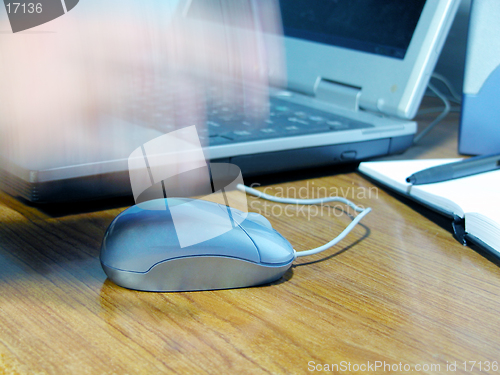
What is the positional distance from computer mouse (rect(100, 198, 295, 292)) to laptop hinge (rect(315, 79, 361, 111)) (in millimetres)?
407

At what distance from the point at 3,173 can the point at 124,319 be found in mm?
207

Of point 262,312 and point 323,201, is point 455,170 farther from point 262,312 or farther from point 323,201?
point 262,312

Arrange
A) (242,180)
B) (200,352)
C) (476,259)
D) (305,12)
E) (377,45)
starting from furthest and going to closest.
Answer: (305,12)
(377,45)
(242,180)
(476,259)
(200,352)

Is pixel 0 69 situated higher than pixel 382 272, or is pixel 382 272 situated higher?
pixel 0 69

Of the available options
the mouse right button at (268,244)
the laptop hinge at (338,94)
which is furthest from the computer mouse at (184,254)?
the laptop hinge at (338,94)

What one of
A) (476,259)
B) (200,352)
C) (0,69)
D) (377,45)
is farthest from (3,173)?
(377,45)

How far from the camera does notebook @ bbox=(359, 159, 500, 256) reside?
37cm

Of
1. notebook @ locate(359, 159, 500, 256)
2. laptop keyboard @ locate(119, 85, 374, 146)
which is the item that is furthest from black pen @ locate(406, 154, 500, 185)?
laptop keyboard @ locate(119, 85, 374, 146)

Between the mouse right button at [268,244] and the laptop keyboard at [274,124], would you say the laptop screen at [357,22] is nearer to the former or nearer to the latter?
the laptop keyboard at [274,124]

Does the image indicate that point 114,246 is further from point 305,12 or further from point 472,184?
point 305,12

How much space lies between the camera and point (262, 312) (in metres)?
0.28

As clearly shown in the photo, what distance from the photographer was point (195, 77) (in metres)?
0.45
